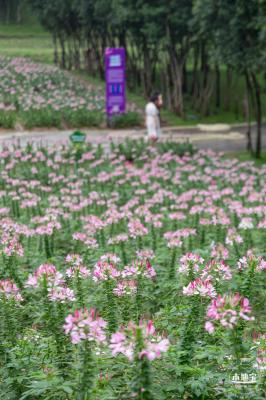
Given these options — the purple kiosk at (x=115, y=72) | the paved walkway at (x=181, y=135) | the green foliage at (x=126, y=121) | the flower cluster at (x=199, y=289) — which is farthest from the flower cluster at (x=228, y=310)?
the green foliage at (x=126, y=121)

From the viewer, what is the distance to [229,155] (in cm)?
2114

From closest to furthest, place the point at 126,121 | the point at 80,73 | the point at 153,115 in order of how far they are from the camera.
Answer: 1. the point at 153,115
2. the point at 126,121
3. the point at 80,73

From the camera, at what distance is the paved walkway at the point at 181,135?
77.7 ft

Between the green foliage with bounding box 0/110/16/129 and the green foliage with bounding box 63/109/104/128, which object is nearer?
the green foliage with bounding box 0/110/16/129

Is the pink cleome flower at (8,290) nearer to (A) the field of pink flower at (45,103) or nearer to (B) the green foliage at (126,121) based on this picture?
(A) the field of pink flower at (45,103)

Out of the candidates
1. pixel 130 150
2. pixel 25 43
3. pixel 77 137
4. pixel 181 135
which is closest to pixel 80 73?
pixel 25 43

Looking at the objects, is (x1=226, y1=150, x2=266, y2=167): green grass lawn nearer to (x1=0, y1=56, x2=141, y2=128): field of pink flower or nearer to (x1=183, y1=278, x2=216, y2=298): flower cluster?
(x1=0, y1=56, x2=141, y2=128): field of pink flower

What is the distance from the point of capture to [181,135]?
26969mm

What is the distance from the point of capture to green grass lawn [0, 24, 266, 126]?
34531 mm

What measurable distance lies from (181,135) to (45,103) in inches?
239

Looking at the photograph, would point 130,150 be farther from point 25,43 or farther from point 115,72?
point 25,43

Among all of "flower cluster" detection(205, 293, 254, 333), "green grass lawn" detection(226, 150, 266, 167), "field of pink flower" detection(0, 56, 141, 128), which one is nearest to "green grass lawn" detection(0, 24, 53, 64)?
"field of pink flower" detection(0, 56, 141, 128)

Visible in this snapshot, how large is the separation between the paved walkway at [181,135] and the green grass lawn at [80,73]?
7.18ft

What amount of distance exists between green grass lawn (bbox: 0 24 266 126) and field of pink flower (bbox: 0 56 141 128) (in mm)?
3007
